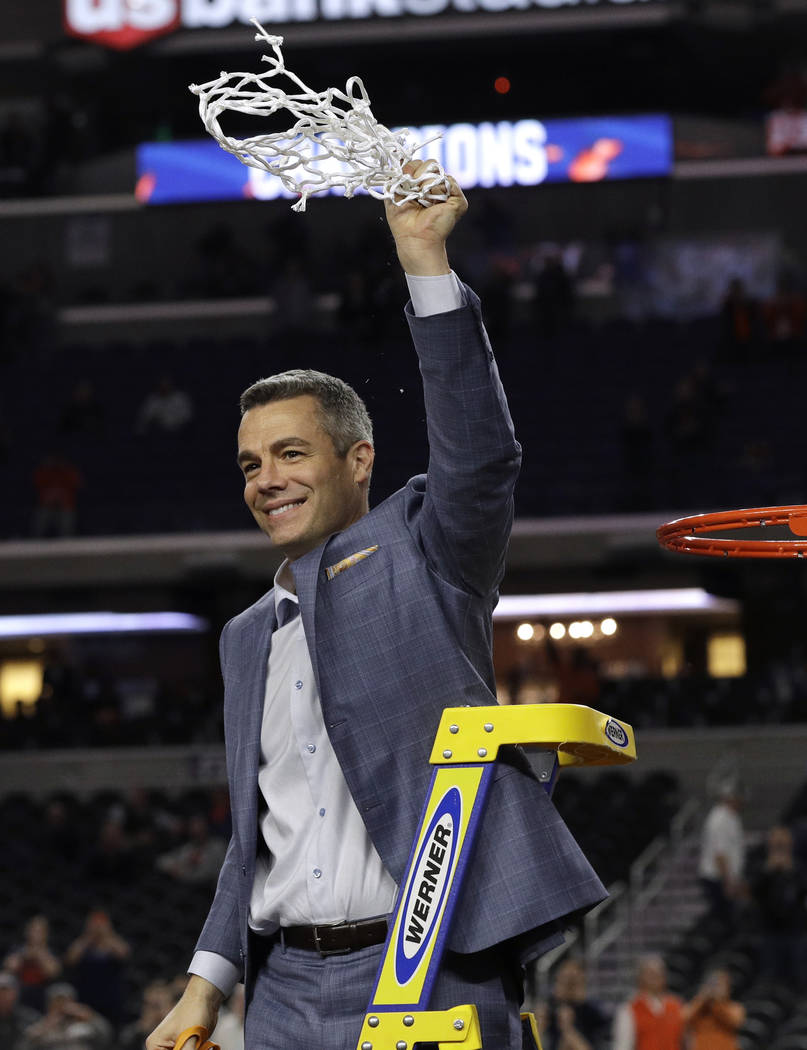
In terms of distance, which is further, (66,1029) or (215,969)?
Result: (66,1029)

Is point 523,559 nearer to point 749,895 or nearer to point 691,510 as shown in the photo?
point 691,510

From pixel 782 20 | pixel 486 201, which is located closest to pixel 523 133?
pixel 486 201

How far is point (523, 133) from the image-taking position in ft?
64.6

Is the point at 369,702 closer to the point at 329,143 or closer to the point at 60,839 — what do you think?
the point at 329,143

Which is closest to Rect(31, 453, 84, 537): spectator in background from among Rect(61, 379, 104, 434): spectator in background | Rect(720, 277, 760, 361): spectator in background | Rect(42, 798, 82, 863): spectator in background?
Rect(61, 379, 104, 434): spectator in background

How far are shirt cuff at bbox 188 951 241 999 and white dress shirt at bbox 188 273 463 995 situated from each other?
220 mm

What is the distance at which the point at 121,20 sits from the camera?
1984 centimetres

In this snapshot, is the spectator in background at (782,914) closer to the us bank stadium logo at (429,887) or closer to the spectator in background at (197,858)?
the spectator in background at (197,858)

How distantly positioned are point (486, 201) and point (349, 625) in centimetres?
1921

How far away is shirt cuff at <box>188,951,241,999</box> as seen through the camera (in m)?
2.50

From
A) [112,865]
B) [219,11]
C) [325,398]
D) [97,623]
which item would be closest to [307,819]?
[325,398]

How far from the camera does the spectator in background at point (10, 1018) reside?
881 centimetres

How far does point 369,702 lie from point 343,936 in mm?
325

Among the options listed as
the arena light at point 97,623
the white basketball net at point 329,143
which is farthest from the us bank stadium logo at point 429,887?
the arena light at point 97,623
